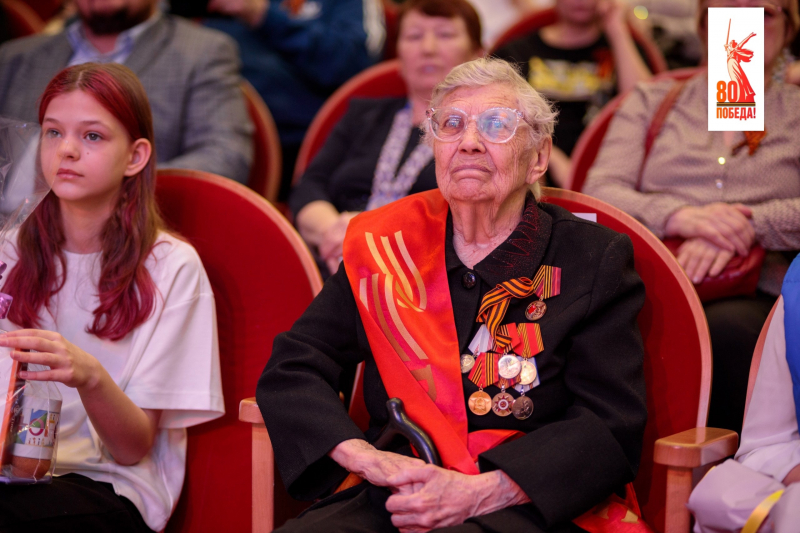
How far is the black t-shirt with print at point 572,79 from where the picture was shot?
295 cm

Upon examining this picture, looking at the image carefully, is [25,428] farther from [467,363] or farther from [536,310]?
[536,310]

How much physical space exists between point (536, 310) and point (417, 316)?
0.80ft

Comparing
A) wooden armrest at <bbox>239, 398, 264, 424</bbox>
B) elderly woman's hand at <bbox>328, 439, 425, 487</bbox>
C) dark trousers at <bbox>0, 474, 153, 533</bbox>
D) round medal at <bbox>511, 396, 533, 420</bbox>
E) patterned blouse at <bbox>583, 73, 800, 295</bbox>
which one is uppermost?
patterned blouse at <bbox>583, 73, 800, 295</bbox>

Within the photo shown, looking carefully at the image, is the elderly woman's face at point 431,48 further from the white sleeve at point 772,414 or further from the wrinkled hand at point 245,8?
the white sleeve at point 772,414

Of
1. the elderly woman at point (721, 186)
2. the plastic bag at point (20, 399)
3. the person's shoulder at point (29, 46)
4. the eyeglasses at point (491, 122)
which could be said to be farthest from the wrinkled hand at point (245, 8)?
the eyeglasses at point (491, 122)

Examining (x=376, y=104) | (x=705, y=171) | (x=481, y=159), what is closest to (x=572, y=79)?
(x=376, y=104)

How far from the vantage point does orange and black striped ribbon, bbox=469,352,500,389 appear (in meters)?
1.52

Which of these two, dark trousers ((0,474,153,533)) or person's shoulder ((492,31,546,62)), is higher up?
person's shoulder ((492,31,546,62))

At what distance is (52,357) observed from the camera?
1454 millimetres

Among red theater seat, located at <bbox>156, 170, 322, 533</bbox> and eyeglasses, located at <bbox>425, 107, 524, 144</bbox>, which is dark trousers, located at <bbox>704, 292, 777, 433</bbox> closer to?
eyeglasses, located at <bbox>425, 107, 524, 144</bbox>

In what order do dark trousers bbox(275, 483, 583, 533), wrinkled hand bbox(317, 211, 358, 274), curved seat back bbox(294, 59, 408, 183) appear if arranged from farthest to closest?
curved seat back bbox(294, 59, 408, 183)
wrinkled hand bbox(317, 211, 358, 274)
dark trousers bbox(275, 483, 583, 533)

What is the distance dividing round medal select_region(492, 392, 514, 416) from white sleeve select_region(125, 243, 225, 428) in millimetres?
662

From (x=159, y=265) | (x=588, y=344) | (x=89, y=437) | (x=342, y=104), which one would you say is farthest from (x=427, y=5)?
(x=89, y=437)

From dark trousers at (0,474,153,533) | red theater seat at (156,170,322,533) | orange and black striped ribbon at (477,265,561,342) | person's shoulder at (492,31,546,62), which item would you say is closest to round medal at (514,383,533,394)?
orange and black striped ribbon at (477,265,561,342)
